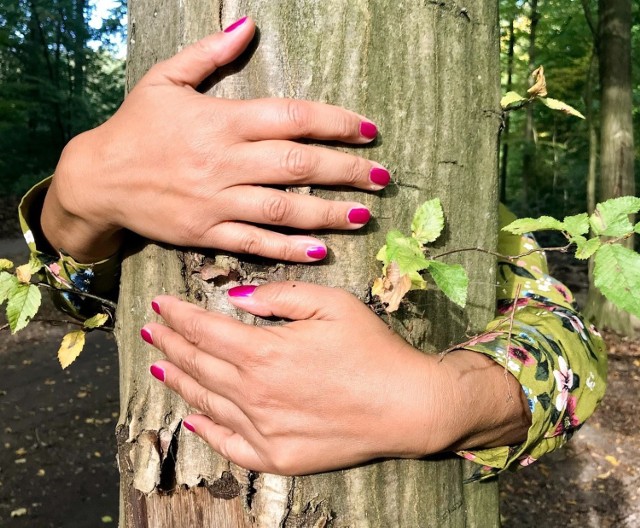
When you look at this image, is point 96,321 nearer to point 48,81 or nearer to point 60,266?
point 60,266

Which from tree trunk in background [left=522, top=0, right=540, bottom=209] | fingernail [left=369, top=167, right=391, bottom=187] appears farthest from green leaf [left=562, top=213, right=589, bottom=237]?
tree trunk in background [left=522, top=0, right=540, bottom=209]

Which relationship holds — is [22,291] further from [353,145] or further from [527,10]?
[527,10]

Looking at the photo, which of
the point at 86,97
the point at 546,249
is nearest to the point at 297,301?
the point at 546,249

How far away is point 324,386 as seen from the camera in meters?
1.05

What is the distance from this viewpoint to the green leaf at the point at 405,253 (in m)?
1.04

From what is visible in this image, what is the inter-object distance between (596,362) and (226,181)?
41.2 inches

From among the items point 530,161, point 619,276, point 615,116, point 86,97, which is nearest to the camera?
point 619,276

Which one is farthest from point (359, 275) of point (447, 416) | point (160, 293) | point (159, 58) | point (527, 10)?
point (527, 10)

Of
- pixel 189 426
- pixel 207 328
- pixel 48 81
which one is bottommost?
pixel 189 426

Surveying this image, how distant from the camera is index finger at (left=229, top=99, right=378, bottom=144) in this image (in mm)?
1052

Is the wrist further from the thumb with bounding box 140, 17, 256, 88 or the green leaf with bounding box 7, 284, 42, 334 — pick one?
the thumb with bounding box 140, 17, 256, 88

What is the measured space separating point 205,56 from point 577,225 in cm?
79

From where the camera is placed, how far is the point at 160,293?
51.6 inches

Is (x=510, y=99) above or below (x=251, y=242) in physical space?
above
